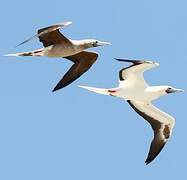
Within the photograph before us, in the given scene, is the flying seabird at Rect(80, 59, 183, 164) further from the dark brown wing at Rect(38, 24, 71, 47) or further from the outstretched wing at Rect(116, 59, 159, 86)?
the dark brown wing at Rect(38, 24, 71, 47)

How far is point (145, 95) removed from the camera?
1121 inches

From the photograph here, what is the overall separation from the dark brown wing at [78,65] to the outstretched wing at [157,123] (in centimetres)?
197

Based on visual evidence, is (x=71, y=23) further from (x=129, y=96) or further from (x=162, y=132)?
(x=162, y=132)

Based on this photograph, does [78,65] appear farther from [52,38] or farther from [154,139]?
[154,139]

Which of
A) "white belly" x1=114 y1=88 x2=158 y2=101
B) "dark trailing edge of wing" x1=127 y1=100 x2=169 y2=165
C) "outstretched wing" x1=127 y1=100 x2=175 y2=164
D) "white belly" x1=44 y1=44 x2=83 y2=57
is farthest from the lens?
"outstretched wing" x1=127 y1=100 x2=175 y2=164

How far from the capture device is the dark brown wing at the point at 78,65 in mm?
30656

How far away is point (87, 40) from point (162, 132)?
12.2ft

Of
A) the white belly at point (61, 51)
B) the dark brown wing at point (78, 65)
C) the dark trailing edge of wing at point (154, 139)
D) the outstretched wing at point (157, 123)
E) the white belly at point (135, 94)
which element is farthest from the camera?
the dark brown wing at point (78, 65)

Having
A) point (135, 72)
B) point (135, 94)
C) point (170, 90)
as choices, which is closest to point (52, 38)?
point (135, 72)

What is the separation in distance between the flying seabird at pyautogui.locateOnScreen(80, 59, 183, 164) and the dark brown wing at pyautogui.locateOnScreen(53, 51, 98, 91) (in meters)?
1.78

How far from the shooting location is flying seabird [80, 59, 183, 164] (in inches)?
1114

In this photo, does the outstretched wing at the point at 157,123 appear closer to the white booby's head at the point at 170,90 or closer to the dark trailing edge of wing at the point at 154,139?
the dark trailing edge of wing at the point at 154,139

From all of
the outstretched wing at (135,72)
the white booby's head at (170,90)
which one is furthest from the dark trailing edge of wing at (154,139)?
the outstretched wing at (135,72)

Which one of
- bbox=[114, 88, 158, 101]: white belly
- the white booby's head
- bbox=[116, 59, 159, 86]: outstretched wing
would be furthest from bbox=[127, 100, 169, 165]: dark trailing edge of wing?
bbox=[116, 59, 159, 86]: outstretched wing
